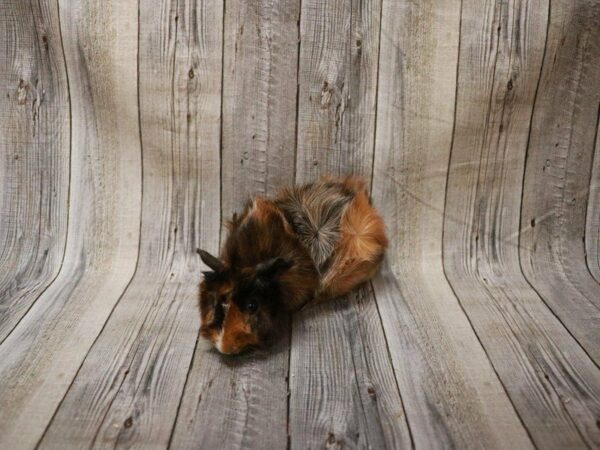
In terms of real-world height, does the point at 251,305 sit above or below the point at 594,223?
below

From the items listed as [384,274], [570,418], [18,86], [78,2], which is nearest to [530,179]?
[384,274]

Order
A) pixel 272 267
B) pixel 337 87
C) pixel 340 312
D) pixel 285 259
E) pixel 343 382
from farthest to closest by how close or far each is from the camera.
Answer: pixel 337 87, pixel 340 312, pixel 285 259, pixel 272 267, pixel 343 382

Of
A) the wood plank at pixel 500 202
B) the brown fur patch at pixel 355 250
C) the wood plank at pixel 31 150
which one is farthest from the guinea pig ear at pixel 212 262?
the wood plank at pixel 500 202

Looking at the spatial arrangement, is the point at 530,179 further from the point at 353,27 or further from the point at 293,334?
the point at 293,334

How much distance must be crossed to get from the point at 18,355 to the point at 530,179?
217 centimetres

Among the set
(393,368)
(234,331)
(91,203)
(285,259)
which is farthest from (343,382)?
(91,203)

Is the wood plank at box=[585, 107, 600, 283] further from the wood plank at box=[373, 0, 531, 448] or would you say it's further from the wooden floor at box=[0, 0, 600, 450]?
the wood plank at box=[373, 0, 531, 448]

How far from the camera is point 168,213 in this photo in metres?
2.59

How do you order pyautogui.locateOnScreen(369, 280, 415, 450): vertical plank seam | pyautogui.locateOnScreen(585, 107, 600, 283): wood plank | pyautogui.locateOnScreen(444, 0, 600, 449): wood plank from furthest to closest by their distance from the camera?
1. pyautogui.locateOnScreen(585, 107, 600, 283): wood plank
2. pyautogui.locateOnScreen(444, 0, 600, 449): wood plank
3. pyautogui.locateOnScreen(369, 280, 415, 450): vertical plank seam

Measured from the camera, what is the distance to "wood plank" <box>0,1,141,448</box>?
2.03m

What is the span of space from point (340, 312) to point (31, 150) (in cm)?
150

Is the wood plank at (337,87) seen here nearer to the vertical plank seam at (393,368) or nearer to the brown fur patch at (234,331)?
the vertical plank seam at (393,368)

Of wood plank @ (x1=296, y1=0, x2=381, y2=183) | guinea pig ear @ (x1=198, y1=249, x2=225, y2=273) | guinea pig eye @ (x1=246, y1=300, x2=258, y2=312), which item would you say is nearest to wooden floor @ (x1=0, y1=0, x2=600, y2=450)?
wood plank @ (x1=296, y1=0, x2=381, y2=183)

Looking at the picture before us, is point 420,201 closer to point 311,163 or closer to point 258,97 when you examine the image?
point 311,163
